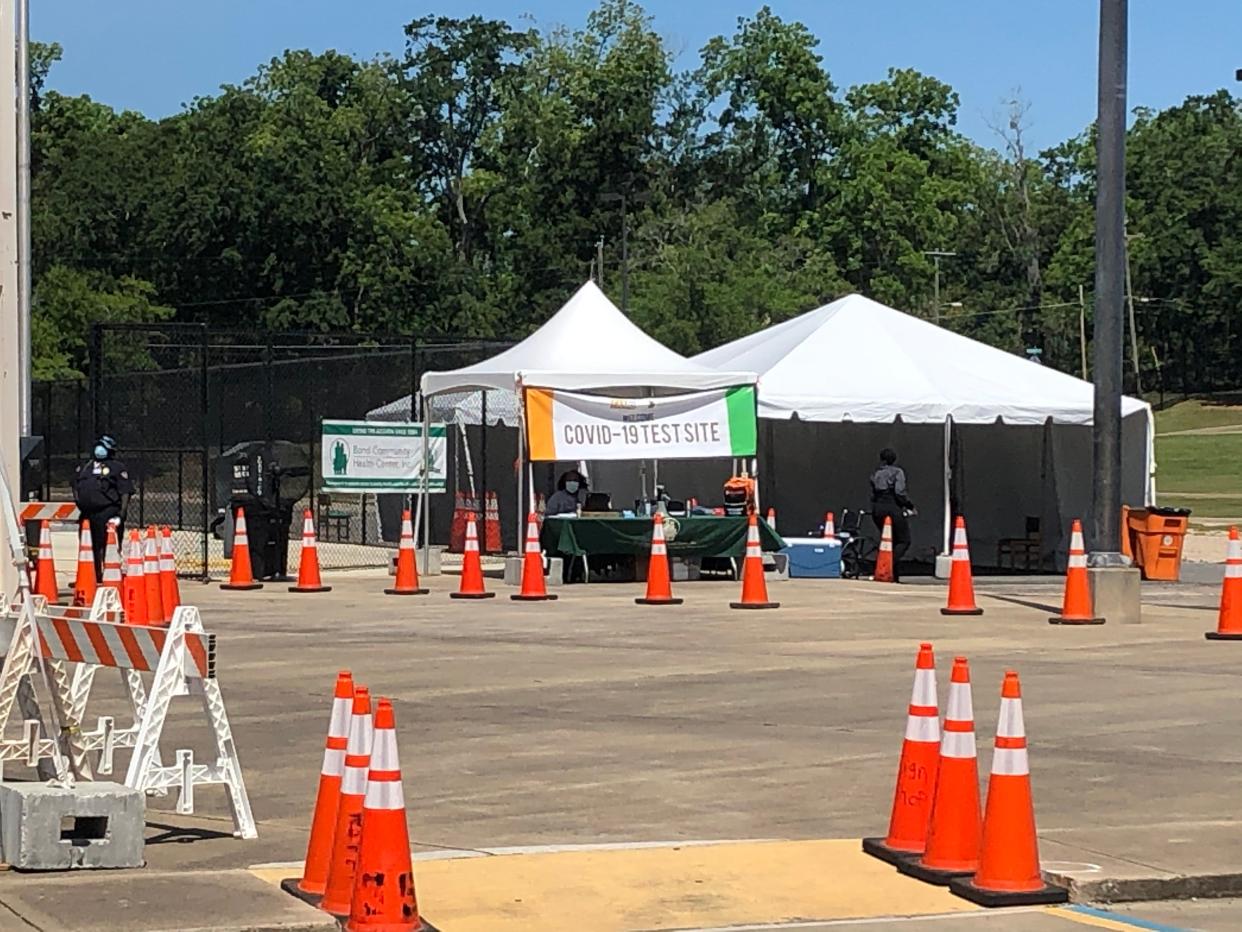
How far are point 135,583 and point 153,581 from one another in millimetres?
908

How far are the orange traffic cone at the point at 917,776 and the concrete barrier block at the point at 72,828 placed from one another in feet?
10.3

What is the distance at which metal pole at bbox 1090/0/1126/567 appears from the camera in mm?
19594

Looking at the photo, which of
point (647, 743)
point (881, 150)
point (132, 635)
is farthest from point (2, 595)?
point (881, 150)

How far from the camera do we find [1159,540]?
90.9 ft

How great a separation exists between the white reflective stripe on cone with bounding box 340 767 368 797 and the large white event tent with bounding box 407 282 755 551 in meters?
18.3

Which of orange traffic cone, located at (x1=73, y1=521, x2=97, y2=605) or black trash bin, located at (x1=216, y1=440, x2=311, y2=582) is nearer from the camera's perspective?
orange traffic cone, located at (x1=73, y1=521, x2=97, y2=605)

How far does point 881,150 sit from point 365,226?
1247 inches

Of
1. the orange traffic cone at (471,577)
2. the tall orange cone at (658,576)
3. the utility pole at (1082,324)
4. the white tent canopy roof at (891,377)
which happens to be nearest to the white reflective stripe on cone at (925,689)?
the tall orange cone at (658,576)

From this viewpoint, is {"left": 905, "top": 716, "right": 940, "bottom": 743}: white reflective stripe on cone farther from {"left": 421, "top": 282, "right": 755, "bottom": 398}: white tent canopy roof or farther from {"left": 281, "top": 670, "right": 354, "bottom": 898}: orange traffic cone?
{"left": 421, "top": 282, "right": 755, "bottom": 398}: white tent canopy roof

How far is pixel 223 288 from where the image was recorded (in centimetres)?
8331

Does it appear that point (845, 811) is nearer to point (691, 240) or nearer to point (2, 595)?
point (2, 595)

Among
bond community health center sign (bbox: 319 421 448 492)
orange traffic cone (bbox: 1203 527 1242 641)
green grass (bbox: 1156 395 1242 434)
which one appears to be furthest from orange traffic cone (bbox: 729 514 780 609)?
green grass (bbox: 1156 395 1242 434)

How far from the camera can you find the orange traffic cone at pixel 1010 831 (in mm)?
7699

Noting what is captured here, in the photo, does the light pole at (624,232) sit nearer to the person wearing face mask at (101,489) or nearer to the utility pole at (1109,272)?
the person wearing face mask at (101,489)
